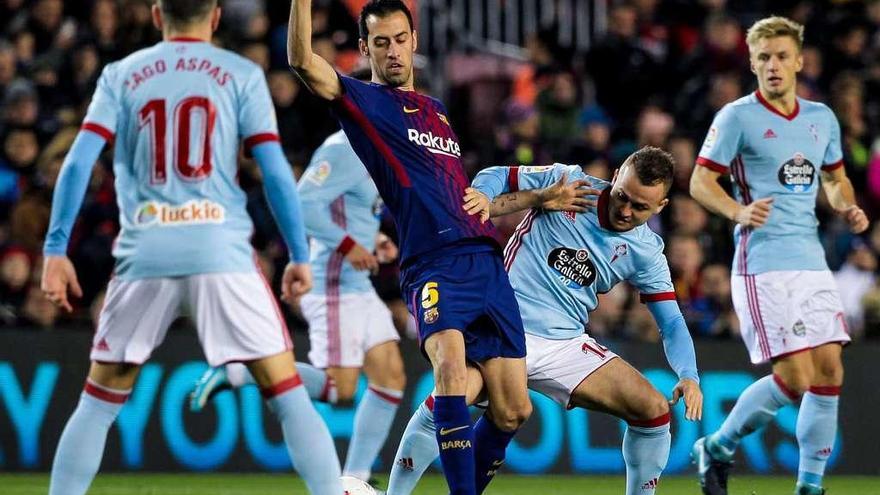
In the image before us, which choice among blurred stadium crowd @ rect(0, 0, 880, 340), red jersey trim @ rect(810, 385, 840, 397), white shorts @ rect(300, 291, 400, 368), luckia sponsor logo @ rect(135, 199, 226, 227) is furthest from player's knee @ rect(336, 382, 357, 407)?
luckia sponsor logo @ rect(135, 199, 226, 227)

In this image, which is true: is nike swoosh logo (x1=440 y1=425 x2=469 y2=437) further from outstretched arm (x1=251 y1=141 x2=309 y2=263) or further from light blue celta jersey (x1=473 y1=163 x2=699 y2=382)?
outstretched arm (x1=251 y1=141 x2=309 y2=263)

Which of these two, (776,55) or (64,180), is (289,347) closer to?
(64,180)

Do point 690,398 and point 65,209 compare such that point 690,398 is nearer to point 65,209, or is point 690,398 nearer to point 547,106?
point 65,209

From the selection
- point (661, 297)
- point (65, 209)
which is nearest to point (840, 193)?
point (661, 297)

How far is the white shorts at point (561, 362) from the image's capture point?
6527 millimetres

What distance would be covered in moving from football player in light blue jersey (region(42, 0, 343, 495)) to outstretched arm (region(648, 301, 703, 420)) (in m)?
1.67

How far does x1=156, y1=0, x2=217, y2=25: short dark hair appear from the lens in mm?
5520

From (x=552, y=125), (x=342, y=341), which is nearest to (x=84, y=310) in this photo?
(x=342, y=341)

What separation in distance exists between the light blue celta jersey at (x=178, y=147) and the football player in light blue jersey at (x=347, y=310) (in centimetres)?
334

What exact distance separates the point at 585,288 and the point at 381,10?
5.15 ft

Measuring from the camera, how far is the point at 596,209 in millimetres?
6723

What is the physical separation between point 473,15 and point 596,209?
8.98 metres

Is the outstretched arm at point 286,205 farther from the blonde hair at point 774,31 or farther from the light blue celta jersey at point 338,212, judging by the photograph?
the blonde hair at point 774,31

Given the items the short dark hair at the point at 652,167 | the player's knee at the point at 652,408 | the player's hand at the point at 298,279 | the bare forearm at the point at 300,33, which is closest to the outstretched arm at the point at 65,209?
the player's hand at the point at 298,279
